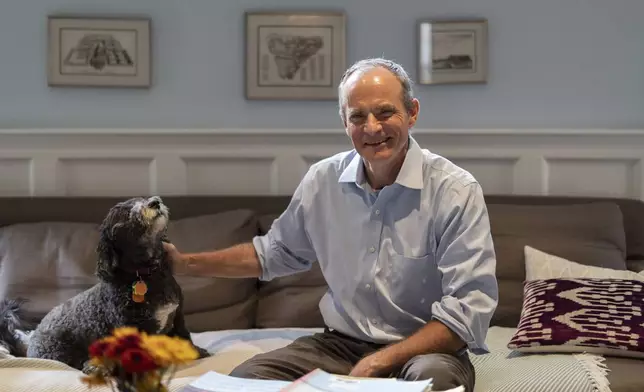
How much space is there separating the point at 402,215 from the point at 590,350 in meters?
0.74

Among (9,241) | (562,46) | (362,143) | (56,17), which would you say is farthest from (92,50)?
(562,46)

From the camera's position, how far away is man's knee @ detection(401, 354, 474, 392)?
1.61 meters

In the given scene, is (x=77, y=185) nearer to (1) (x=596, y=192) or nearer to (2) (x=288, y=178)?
(2) (x=288, y=178)

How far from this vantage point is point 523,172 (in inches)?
126

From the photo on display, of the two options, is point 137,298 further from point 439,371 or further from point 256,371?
point 439,371

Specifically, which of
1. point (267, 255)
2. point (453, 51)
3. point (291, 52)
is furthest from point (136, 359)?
point (453, 51)

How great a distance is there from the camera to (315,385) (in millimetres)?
1453

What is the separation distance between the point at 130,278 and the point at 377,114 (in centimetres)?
81

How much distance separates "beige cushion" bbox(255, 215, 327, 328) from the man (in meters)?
0.62

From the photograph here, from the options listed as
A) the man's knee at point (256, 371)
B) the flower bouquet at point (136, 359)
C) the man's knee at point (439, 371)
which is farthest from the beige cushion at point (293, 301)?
the flower bouquet at point (136, 359)

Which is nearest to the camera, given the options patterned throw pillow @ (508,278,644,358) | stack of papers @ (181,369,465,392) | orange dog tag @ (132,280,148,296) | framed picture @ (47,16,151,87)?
stack of papers @ (181,369,465,392)

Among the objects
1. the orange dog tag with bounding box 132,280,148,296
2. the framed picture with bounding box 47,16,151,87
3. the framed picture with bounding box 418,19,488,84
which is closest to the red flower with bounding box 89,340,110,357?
the orange dog tag with bounding box 132,280,148,296

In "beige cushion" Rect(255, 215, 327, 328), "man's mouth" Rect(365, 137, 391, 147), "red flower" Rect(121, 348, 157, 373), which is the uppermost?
"man's mouth" Rect(365, 137, 391, 147)

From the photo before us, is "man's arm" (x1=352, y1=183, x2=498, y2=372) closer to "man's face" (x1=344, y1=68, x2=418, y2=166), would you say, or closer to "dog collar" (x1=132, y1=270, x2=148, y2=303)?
"man's face" (x1=344, y1=68, x2=418, y2=166)
